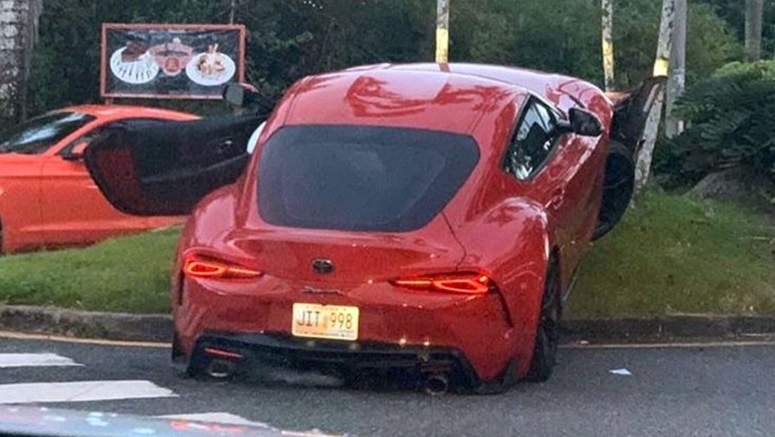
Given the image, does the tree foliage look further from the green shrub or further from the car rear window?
the car rear window

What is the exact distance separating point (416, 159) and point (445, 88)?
766 millimetres

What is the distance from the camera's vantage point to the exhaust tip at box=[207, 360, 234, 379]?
790 centimetres

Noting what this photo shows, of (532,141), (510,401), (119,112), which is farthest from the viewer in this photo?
(119,112)

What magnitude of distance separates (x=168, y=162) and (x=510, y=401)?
4290mm

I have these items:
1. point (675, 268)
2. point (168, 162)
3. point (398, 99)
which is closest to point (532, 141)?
point (398, 99)

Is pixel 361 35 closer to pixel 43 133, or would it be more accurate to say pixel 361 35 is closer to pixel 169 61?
pixel 169 61

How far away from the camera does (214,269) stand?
7805 millimetres

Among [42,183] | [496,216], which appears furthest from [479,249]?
[42,183]

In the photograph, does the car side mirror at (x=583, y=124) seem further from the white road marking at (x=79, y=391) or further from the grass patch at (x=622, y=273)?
the white road marking at (x=79, y=391)

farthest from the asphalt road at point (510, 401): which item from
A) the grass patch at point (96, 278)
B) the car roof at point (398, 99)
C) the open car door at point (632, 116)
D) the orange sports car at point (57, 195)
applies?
the orange sports car at point (57, 195)

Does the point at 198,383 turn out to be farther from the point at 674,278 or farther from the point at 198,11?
the point at 198,11

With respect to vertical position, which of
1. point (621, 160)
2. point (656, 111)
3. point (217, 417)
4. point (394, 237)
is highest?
point (394, 237)

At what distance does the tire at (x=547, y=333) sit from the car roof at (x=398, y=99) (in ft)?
3.18

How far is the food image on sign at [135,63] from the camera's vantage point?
62.6 feet
